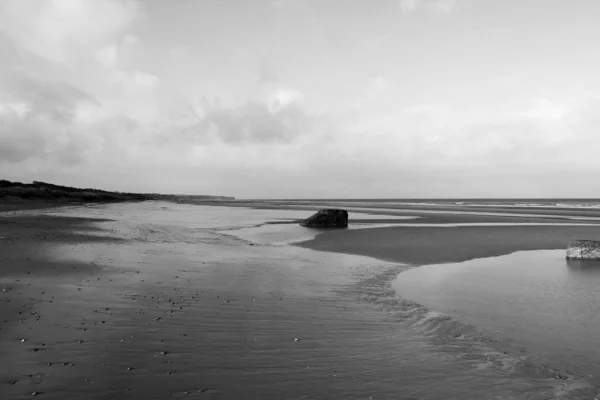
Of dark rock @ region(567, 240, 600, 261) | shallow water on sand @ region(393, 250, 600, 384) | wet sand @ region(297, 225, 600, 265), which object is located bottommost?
shallow water on sand @ region(393, 250, 600, 384)

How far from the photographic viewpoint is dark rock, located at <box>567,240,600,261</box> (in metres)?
16.1

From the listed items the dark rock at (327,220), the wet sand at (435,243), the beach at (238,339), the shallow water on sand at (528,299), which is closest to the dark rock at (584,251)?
the shallow water on sand at (528,299)

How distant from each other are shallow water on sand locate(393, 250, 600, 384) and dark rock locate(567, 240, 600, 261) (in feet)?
1.84

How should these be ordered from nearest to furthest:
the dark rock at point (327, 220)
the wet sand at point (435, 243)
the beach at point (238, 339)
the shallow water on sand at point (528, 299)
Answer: the beach at point (238, 339) → the shallow water on sand at point (528, 299) → the wet sand at point (435, 243) → the dark rock at point (327, 220)

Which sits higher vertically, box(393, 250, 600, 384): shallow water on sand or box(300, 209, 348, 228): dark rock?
box(300, 209, 348, 228): dark rock

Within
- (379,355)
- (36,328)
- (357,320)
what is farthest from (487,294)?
(36,328)

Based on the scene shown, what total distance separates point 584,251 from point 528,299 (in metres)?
8.53

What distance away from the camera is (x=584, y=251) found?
53.1 feet

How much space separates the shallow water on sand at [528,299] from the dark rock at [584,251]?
22.1 inches

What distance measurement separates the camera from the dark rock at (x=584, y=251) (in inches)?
632

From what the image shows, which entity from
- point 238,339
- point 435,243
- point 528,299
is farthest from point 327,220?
point 238,339

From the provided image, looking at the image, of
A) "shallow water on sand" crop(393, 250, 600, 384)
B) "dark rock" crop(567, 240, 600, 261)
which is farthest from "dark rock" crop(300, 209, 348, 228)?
"dark rock" crop(567, 240, 600, 261)

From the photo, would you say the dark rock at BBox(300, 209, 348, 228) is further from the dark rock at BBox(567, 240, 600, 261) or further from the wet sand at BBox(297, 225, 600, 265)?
the dark rock at BBox(567, 240, 600, 261)

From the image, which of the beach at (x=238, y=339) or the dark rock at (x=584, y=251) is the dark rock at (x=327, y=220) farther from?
the dark rock at (x=584, y=251)
